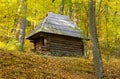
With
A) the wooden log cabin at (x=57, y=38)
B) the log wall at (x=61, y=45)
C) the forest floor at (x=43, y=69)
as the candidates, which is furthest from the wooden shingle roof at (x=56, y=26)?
the forest floor at (x=43, y=69)

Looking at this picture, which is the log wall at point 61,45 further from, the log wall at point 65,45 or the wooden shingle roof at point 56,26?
the wooden shingle roof at point 56,26

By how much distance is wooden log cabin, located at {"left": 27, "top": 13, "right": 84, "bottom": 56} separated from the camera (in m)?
22.0

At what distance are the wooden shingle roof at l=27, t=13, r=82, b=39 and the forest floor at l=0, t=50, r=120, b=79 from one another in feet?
13.4

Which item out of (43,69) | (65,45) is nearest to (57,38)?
(65,45)

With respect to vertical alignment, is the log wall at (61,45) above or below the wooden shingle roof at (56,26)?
below

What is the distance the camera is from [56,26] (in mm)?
22859

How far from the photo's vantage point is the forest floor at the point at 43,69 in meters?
13.1

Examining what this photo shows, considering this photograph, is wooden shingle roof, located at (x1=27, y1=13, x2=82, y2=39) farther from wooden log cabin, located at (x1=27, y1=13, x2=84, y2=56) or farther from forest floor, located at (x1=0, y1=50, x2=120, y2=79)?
forest floor, located at (x1=0, y1=50, x2=120, y2=79)

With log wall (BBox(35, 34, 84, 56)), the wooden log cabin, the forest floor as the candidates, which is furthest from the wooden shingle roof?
the forest floor

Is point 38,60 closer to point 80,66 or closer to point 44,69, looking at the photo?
point 44,69

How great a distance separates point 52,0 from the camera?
112 ft

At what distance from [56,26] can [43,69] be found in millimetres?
8408

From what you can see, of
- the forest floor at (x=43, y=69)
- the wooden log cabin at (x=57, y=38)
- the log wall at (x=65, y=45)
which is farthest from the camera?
the log wall at (x=65, y=45)

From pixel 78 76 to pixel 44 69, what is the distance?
207 centimetres
